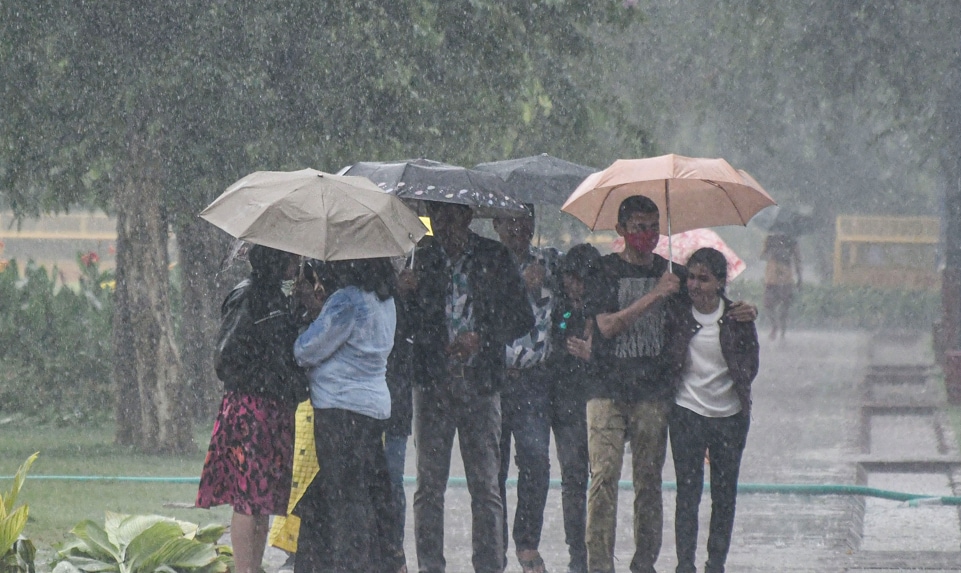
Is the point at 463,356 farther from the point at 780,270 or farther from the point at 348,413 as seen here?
the point at 780,270

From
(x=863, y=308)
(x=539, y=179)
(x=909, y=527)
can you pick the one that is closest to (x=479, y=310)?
(x=539, y=179)

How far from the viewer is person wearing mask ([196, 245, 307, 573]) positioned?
5.70m

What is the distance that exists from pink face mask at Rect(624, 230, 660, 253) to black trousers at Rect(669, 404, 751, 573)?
756mm

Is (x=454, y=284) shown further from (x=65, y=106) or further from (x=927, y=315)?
(x=927, y=315)

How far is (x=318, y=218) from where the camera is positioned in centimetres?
564

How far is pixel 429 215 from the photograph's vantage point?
6570 millimetres

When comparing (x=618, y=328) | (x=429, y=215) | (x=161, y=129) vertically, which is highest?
(x=161, y=129)

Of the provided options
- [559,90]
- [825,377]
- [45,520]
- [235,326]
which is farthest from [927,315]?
[235,326]

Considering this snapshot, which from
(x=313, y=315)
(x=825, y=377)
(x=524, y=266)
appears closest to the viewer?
(x=313, y=315)

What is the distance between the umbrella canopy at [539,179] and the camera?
7.45 metres

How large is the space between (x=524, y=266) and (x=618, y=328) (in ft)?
2.28

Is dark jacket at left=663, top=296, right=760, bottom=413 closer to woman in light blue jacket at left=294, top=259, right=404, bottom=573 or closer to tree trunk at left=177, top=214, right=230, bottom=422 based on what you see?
woman in light blue jacket at left=294, top=259, right=404, bottom=573

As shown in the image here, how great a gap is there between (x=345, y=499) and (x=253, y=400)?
2.08 ft

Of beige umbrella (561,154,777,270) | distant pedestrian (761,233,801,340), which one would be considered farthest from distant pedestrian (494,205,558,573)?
distant pedestrian (761,233,801,340)
